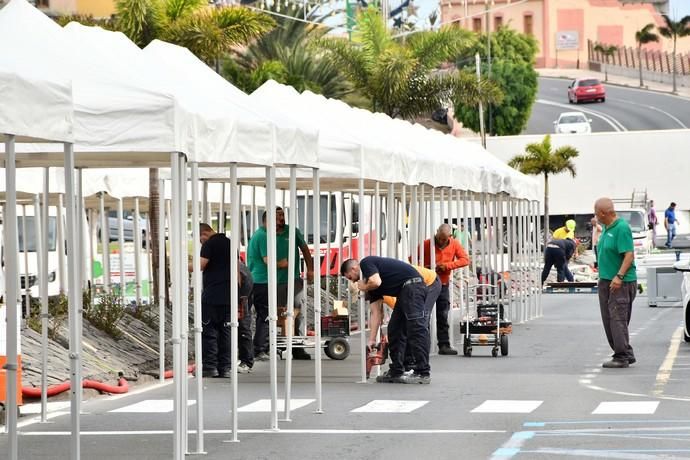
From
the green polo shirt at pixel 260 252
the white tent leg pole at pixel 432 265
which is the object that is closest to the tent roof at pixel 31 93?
the green polo shirt at pixel 260 252

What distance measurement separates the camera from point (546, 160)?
6669cm

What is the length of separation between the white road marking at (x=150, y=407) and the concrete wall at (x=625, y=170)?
54431 millimetres

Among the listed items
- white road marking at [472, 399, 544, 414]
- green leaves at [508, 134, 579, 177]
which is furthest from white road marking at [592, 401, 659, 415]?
green leaves at [508, 134, 579, 177]

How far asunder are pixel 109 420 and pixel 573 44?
463 feet

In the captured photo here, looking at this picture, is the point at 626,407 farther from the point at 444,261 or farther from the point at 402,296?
the point at 444,261

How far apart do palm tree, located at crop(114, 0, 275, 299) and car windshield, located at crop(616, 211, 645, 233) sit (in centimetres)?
2535

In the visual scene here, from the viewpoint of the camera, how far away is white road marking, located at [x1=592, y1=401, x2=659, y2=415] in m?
15.3

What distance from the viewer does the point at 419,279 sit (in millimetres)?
18078

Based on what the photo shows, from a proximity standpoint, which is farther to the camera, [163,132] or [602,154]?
[602,154]

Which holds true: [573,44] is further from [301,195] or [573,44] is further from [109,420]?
[109,420]

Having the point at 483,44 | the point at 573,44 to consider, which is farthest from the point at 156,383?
the point at 573,44

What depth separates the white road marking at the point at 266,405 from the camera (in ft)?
52.0

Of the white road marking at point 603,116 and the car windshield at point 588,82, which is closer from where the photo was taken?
the white road marking at point 603,116

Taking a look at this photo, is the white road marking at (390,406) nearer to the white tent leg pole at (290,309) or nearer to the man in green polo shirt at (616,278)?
the white tent leg pole at (290,309)
